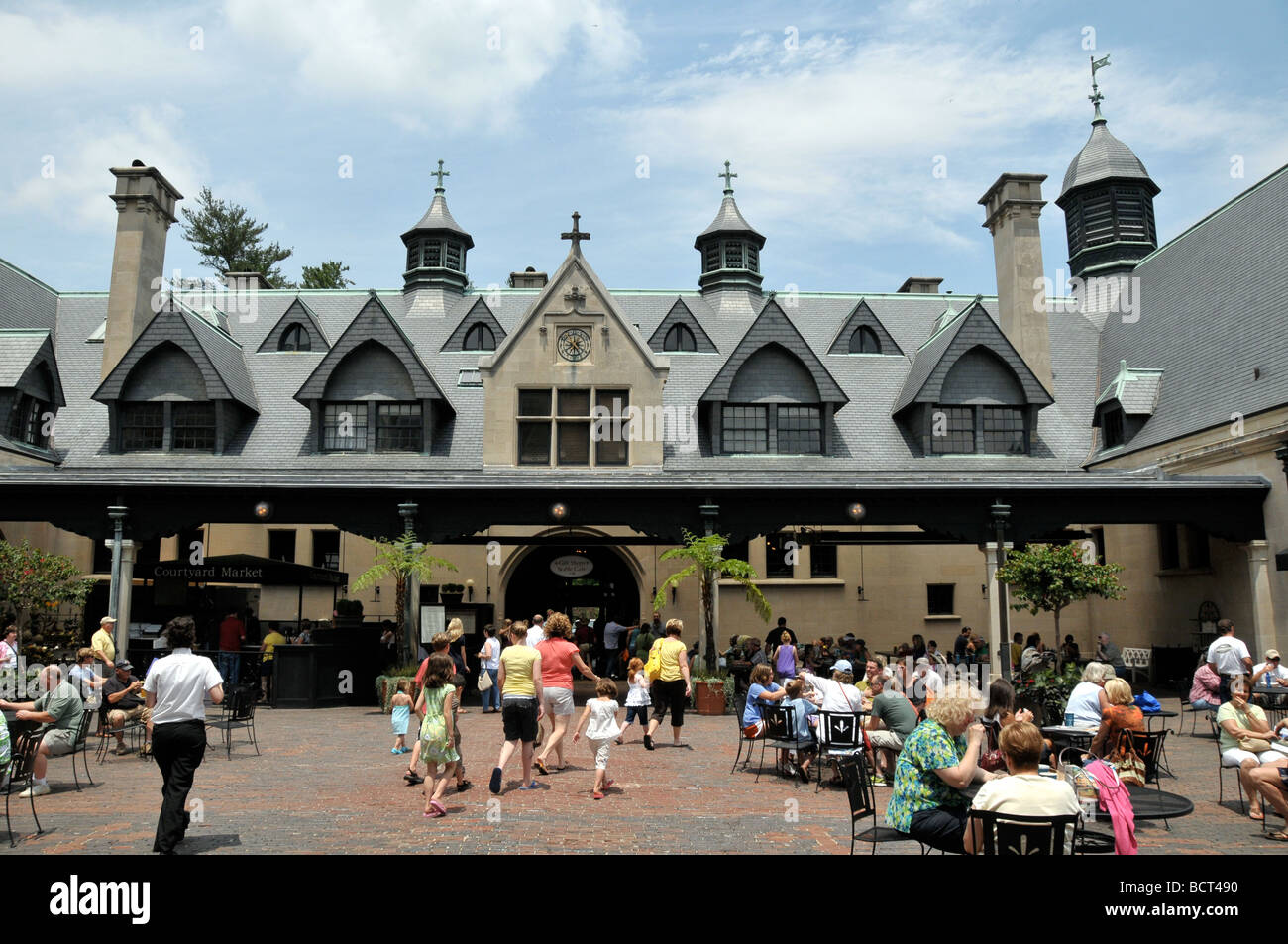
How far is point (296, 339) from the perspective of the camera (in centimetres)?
2892

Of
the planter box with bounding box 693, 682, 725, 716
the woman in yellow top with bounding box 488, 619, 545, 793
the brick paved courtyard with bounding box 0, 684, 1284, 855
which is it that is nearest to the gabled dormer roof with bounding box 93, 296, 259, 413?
the brick paved courtyard with bounding box 0, 684, 1284, 855

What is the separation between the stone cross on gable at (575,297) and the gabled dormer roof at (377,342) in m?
4.17

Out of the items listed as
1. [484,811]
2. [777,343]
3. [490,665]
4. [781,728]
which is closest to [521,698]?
[484,811]

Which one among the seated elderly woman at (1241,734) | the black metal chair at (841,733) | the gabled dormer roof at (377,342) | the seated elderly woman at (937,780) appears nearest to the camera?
the seated elderly woman at (937,780)

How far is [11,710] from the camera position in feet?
34.5

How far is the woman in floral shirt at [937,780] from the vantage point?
6.41 meters

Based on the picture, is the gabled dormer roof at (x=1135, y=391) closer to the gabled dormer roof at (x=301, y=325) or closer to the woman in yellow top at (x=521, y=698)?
the woman in yellow top at (x=521, y=698)

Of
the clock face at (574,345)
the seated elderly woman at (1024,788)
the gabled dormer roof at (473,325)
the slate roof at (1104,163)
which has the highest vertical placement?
the slate roof at (1104,163)

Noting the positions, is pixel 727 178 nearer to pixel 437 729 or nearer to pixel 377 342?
pixel 377 342

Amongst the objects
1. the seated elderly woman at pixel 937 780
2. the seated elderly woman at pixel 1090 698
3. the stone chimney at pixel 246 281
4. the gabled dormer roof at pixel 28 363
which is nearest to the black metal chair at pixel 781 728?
the seated elderly woman at pixel 1090 698

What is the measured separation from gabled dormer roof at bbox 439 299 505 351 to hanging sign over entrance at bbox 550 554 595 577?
7.09 metres
